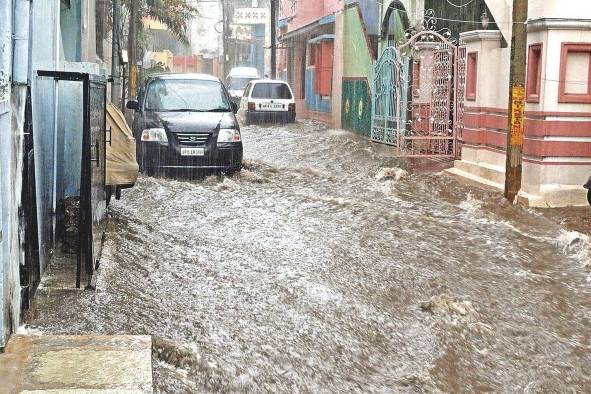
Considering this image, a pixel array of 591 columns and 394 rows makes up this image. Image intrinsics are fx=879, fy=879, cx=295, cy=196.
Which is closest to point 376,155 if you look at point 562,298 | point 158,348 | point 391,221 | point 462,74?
point 462,74

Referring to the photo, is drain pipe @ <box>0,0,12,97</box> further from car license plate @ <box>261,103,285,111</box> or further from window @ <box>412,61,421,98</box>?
car license plate @ <box>261,103,285,111</box>

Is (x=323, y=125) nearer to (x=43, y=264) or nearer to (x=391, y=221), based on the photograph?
(x=391, y=221)

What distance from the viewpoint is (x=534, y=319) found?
6.87 m

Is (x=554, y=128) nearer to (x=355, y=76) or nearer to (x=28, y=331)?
(x=28, y=331)

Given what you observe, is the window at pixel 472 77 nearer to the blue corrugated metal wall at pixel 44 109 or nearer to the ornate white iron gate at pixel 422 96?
the ornate white iron gate at pixel 422 96

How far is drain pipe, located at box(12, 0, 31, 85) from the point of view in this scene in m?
5.13

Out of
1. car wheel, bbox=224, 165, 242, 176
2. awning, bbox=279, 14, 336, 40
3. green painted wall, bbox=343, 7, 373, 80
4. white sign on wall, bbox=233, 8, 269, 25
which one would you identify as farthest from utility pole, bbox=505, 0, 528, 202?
white sign on wall, bbox=233, 8, 269, 25

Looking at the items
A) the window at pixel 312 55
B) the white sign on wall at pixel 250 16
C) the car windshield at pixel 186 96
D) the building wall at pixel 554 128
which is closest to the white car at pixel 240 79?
the window at pixel 312 55

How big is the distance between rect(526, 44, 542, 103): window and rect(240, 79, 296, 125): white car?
16906mm

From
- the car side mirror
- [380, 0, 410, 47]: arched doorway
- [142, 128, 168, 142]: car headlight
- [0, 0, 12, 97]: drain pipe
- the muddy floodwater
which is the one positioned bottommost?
the muddy floodwater

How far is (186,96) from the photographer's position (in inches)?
584

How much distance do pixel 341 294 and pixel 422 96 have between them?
10521 millimetres

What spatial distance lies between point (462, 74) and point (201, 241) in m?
7.44

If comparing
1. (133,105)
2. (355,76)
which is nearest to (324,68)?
(355,76)
